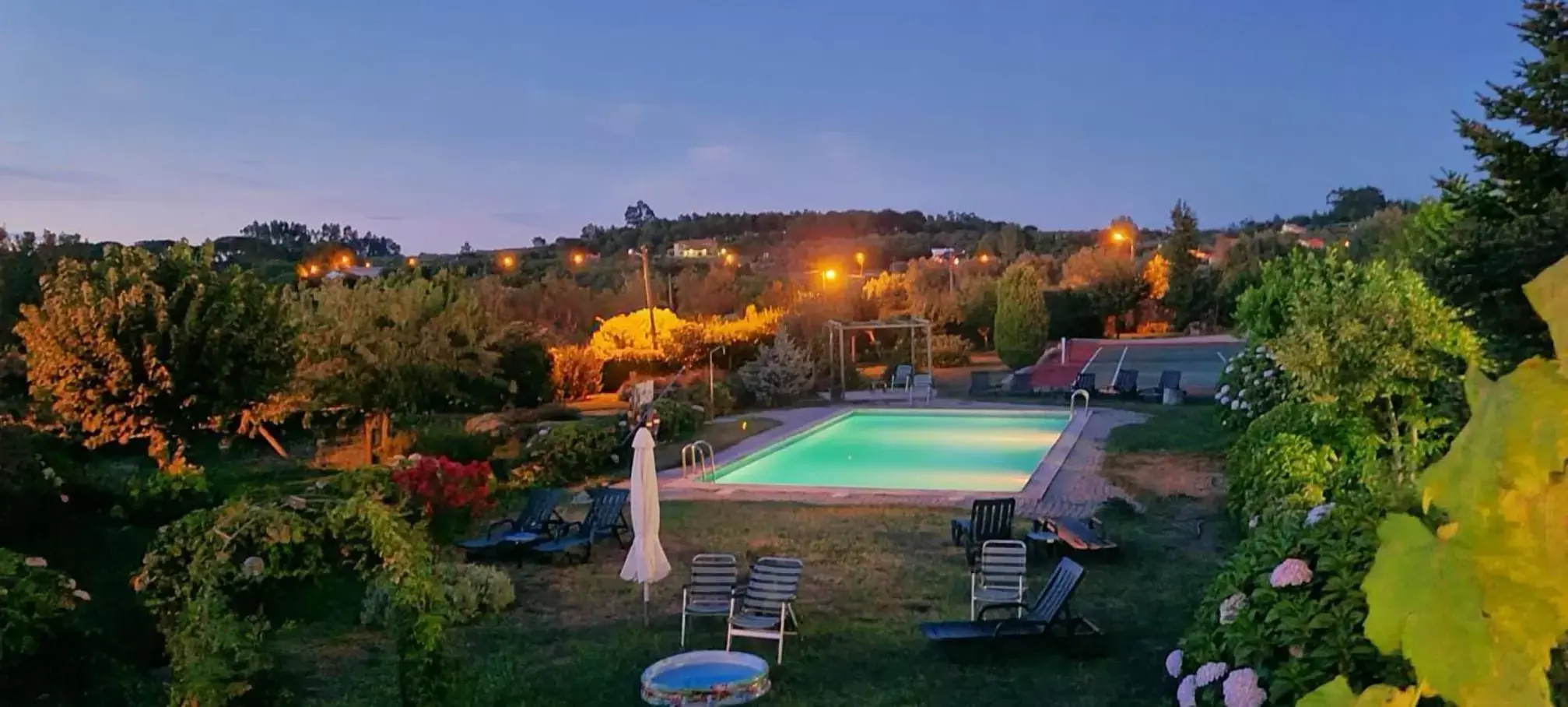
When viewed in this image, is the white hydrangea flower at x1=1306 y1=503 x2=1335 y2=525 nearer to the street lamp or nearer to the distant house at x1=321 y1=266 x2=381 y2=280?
the distant house at x1=321 y1=266 x2=381 y2=280

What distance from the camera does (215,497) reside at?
1194 cm

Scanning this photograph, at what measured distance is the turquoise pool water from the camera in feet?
56.2

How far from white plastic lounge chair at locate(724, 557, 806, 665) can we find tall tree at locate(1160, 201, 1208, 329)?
32.9 meters

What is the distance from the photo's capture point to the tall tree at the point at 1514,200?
7.57 meters

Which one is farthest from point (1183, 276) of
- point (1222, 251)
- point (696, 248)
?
point (696, 248)

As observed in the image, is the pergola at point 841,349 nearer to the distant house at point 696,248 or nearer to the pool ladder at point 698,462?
the pool ladder at point 698,462

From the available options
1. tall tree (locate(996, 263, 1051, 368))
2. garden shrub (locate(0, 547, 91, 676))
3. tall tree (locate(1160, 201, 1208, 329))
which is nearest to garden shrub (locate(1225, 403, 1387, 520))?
garden shrub (locate(0, 547, 91, 676))

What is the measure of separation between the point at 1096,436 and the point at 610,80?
19.4 metres

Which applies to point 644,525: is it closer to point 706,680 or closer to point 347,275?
point 706,680

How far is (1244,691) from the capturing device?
526 centimetres

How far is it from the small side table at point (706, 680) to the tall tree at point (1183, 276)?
112 ft

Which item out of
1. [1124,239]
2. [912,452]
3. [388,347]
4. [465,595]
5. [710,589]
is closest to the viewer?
[710,589]

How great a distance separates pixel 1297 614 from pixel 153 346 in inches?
474

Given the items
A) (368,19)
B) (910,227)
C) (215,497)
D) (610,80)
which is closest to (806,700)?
(215,497)
